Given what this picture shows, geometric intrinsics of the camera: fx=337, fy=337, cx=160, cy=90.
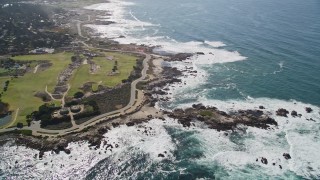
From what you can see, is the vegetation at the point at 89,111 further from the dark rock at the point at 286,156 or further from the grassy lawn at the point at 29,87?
the dark rock at the point at 286,156

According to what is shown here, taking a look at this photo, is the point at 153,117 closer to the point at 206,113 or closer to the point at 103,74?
the point at 206,113

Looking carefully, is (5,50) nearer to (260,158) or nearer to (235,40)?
(235,40)

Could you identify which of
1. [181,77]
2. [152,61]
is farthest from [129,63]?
[181,77]

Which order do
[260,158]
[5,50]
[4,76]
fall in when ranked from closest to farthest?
[260,158]
[4,76]
[5,50]

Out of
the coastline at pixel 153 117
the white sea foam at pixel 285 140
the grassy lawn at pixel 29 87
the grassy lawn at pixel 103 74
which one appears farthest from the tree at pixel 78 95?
the white sea foam at pixel 285 140

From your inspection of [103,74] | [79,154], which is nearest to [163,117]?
[79,154]
